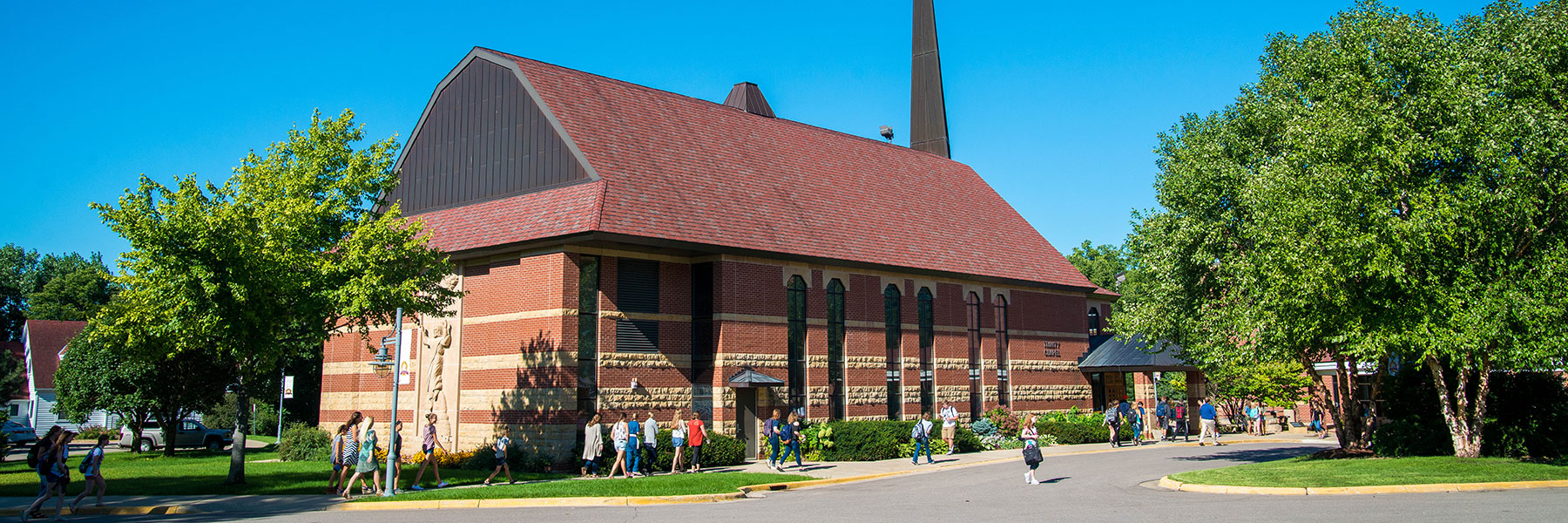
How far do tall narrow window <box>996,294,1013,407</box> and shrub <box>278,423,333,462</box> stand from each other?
2166 cm

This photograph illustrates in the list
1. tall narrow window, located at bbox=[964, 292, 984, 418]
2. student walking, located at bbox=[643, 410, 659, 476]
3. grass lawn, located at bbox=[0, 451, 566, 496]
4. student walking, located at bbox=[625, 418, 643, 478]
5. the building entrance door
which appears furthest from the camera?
tall narrow window, located at bbox=[964, 292, 984, 418]

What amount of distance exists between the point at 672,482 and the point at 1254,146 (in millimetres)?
16182

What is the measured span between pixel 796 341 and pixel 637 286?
5.40 m

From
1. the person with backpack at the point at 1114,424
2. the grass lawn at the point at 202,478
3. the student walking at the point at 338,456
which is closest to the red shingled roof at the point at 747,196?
the person with backpack at the point at 1114,424

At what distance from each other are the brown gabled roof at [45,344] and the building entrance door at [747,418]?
181 ft

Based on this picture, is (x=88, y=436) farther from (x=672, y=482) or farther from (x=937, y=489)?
(x=937, y=489)

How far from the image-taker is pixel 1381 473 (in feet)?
62.8

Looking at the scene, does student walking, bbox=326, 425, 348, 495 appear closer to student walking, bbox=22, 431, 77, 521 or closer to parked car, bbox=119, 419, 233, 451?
student walking, bbox=22, 431, 77, 521

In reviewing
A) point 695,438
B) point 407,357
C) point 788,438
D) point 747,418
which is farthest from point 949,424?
point 407,357

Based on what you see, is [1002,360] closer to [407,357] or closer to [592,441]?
[592,441]

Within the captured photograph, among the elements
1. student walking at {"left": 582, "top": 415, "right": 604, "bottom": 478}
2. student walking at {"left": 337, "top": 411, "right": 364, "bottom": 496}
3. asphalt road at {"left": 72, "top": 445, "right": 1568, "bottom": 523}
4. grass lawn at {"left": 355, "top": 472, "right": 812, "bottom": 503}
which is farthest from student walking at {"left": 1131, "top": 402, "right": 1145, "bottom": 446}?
student walking at {"left": 337, "top": 411, "right": 364, "bottom": 496}

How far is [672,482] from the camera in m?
20.6

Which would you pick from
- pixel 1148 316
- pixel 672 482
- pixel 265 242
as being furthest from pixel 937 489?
pixel 265 242

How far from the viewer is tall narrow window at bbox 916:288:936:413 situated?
34.5 metres
